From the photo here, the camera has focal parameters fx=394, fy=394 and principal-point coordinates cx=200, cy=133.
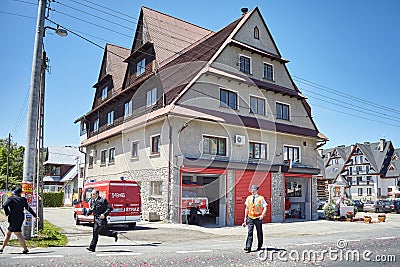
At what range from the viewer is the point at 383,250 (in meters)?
11.6

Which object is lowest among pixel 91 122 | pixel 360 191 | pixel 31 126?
pixel 360 191

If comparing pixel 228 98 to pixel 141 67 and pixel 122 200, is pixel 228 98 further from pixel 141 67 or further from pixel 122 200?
pixel 122 200

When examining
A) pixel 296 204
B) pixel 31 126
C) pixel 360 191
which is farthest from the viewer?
pixel 360 191

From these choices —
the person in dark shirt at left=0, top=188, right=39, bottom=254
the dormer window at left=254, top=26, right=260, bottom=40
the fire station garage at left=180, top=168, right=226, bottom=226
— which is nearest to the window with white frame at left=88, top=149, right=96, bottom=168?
the fire station garage at left=180, top=168, right=226, bottom=226

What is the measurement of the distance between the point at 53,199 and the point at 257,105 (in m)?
29.0

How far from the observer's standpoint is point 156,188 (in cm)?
2327

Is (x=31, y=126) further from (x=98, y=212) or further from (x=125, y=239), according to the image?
(x=125, y=239)

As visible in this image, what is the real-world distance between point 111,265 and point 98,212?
2803 mm

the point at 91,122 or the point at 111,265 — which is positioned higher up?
the point at 91,122

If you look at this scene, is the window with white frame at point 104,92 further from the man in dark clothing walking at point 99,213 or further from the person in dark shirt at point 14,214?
the person in dark shirt at point 14,214

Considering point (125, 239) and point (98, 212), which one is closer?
point (98, 212)

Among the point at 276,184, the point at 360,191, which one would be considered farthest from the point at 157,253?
the point at 360,191

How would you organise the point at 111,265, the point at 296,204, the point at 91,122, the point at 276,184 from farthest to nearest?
the point at 91,122 < the point at 296,204 < the point at 276,184 < the point at 111,265

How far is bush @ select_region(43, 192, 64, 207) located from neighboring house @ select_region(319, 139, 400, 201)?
167 ft
